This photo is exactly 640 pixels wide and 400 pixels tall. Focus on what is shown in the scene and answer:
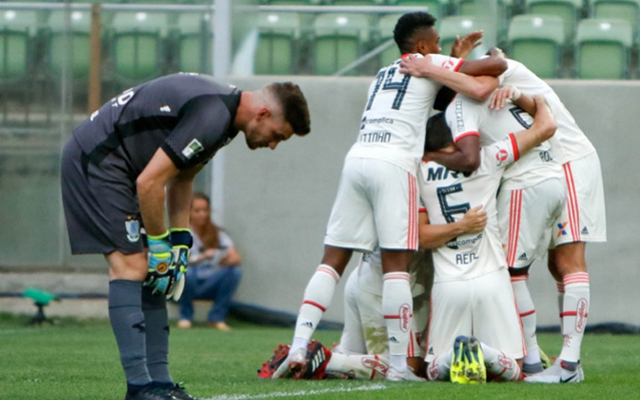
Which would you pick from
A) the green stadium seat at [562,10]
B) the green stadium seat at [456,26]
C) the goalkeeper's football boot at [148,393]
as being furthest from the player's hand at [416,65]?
the green stadium seat at [562,10]

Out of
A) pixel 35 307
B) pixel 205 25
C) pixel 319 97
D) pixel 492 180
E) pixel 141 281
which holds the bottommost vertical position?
pixel 35 307

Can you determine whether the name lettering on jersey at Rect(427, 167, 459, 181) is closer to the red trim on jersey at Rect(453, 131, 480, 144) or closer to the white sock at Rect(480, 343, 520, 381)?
the red trim on jersey at Rect(453, 131, 480, 144)

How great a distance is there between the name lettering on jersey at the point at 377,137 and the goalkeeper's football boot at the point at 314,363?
1.12 m

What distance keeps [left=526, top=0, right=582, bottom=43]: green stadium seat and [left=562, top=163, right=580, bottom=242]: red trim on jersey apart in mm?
5027

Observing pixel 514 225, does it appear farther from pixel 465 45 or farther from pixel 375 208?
pixel 465 45

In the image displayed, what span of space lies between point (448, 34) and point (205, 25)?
2456mm

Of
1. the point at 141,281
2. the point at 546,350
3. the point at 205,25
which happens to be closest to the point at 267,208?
the point at 205,25

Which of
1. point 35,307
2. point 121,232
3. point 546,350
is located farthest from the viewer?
point 35,307

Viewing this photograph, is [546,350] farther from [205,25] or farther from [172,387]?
[205,25]

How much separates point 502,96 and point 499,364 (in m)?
1.44

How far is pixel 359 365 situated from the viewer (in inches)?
234

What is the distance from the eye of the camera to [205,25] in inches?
451

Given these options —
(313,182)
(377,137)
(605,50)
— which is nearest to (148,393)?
(377,137)

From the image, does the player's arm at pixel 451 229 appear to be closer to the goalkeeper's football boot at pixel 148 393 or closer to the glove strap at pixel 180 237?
the glove strap at pixel 180 237
